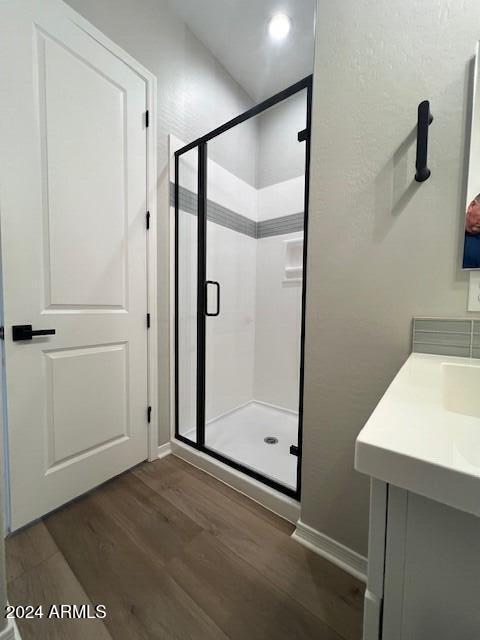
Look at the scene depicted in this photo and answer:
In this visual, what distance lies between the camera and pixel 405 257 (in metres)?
0.86

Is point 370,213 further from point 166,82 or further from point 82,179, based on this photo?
point 166,82

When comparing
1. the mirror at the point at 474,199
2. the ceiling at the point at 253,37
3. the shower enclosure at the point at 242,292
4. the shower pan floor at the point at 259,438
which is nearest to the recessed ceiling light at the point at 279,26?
the ceiling at the point at 253,37

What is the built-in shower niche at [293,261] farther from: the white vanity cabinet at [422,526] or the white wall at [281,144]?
the white vanity cabinet at [422,526]

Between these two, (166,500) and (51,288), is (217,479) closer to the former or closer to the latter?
(166,500)

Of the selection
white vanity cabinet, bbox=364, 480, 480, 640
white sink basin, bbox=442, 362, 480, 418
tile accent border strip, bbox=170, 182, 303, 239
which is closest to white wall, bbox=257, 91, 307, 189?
tile accent border strip, bbox=170, 182, 303, 239

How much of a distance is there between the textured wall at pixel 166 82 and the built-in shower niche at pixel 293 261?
0.81 metres

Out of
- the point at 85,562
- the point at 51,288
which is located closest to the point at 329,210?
the point at 51,288

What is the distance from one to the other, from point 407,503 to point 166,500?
1350 mm

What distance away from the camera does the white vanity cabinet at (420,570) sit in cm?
32

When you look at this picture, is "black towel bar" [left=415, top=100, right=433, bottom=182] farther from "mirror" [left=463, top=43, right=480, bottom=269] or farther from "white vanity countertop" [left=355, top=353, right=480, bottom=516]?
"white vanity countertop" [left=355, top=353, right=480, bottom=516]

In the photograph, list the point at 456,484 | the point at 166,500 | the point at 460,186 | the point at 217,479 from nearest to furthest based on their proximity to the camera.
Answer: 1. the point at 456,484
2. the point at 460,186
3. the point at 166,500
4. the point at 217,479

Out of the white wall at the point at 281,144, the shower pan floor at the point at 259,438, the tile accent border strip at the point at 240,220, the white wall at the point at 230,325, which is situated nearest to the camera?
the shower pan floor at the point at 259,438

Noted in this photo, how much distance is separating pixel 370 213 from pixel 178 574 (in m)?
1.49

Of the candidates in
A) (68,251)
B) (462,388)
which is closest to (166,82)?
(68,251)
